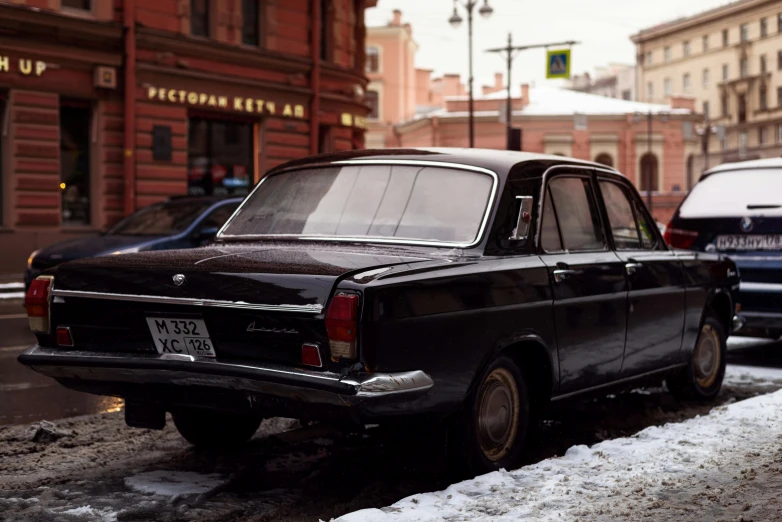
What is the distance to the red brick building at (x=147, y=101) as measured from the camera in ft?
66.0

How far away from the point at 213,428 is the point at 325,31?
2341cm

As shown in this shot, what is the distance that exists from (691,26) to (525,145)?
128ft

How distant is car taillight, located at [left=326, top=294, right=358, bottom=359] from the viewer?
404 centimetres

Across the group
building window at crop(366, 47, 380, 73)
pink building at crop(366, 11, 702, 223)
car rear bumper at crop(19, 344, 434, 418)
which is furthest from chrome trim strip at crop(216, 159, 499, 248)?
building window at crop(366, 47, 380, 73)

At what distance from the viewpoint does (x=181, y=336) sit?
4.42 m

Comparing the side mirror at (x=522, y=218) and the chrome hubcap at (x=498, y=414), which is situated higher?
the side mirror at (x=522, y=218)

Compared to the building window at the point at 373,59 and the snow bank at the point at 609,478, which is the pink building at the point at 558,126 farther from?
the snow bank at the point at 609,478

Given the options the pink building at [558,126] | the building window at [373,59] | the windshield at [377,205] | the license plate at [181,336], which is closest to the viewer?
the license plate at [181,336]

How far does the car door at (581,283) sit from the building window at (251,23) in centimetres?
2026

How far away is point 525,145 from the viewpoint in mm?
58281

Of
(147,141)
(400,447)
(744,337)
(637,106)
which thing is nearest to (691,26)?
(637,106)

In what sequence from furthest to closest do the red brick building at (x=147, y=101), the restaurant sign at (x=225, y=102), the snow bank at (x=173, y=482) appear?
the restaurant sign at (x=225, y=102), the red brick building at (x=147, y=101), the snow bank at (x=173, y=482)

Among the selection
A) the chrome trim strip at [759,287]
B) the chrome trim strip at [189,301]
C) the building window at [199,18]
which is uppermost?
the building window at [199,18]

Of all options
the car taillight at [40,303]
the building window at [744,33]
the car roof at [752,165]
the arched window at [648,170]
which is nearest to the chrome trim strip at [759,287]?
the car roof at [752,165]
